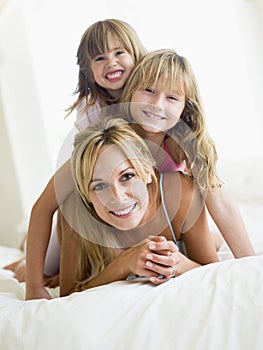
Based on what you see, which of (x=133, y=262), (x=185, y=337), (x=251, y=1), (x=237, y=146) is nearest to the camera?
(x=185, y=337)

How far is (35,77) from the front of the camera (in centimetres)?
183

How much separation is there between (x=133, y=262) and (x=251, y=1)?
3.03 ft

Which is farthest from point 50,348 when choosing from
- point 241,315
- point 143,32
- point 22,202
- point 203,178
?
point 22,202

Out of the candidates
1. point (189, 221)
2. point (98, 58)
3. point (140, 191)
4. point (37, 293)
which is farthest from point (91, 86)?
point (37, 293)

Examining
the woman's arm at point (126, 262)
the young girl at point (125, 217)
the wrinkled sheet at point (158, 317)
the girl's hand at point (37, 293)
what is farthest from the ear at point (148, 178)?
the girl's hand at point (37, 293)

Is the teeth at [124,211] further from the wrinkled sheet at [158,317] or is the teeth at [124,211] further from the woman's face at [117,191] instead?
the wrinkled sheet at [158,317]

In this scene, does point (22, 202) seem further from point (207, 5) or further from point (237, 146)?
point (207, 5)

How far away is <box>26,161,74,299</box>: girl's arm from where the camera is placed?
1.21 metres

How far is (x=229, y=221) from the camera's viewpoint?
1223 millimetres

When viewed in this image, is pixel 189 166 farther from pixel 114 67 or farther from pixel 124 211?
pixel 114 67

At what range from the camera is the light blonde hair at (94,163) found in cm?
112

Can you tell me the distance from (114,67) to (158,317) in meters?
0.56

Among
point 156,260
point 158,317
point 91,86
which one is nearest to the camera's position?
point 158,317

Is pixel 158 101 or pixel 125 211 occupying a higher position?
pixel 158 101
